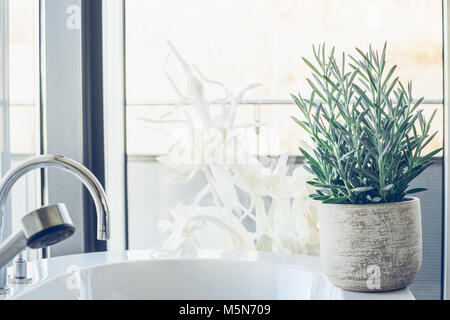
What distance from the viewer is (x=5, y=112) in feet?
3.22

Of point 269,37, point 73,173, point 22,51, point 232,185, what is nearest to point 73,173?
point 73,173

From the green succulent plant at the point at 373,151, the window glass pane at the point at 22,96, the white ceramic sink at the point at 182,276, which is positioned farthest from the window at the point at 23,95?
the green succulent plant at the point at 373,151

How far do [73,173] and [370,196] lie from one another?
44 centimetres

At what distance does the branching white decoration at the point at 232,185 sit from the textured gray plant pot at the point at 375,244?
0.26 meters

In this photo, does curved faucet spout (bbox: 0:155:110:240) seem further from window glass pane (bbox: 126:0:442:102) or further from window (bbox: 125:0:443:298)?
window glass pane (bbox: 126:0:442:102)

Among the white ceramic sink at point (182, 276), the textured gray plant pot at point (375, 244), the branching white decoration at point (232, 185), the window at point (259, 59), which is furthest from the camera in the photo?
the window at point (259, 59)

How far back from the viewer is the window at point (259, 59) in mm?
1120

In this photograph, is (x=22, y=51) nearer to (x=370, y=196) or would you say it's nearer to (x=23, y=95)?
(x=23, y=95)

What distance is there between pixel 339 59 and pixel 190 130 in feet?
1.19

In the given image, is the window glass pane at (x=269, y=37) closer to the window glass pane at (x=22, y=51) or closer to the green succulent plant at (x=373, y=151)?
the window glass pane at (x=22, y=51)

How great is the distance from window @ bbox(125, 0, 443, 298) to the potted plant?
0.39 m

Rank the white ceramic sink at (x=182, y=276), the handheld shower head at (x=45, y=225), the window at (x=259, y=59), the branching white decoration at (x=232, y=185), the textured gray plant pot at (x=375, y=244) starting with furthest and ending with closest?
the window at (x=259, y=59) < the branching white decoration at (x=232, y=185) < the white ceramic sink at (x=182, y=276) < the textured gray plant pot at (x=375, y=244) < the handheld shower head at (x=45, y=225)

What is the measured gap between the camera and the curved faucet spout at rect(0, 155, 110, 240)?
29.7 inches

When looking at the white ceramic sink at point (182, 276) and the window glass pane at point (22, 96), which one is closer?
the white ceramic sink at point (182, 276)
